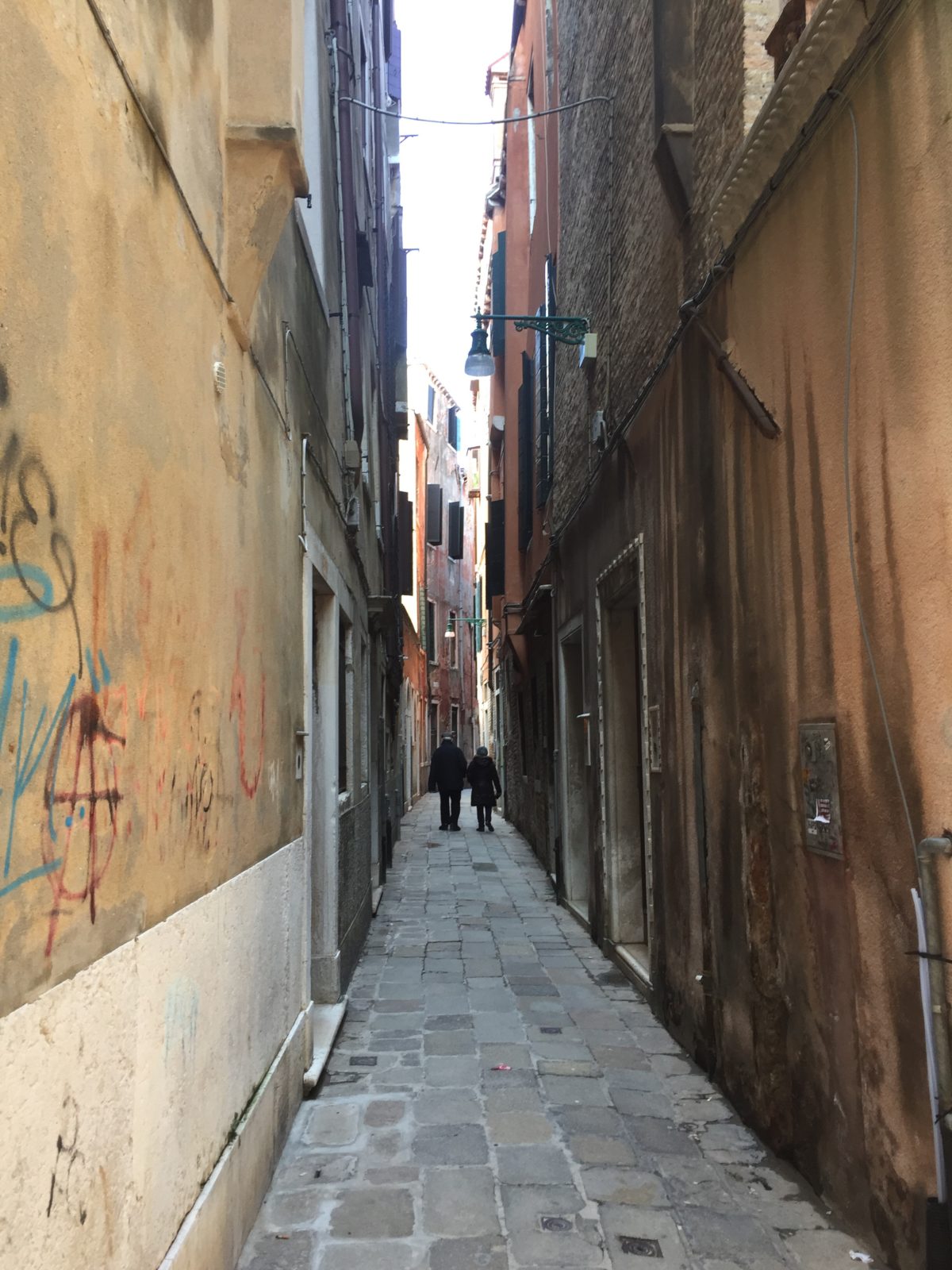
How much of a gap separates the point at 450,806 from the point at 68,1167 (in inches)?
618

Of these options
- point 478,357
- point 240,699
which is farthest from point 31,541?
point 478,357

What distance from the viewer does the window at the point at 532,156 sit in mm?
13309

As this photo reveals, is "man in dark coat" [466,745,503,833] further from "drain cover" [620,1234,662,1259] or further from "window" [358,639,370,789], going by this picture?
"drain cover" [620,1234,662,1259]

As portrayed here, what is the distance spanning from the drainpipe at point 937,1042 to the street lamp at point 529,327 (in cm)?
604

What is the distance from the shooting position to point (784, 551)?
3.83 metres

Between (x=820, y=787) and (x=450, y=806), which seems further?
(x=450, y=806)

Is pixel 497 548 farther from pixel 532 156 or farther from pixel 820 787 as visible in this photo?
pixel 820 787

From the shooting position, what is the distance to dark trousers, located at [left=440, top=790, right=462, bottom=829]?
55.8 ft

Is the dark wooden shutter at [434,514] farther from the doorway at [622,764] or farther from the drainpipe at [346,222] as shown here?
the doorway at [622,764]

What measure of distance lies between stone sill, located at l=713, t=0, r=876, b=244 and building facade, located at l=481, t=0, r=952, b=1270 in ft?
0.03

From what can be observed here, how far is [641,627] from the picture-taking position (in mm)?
6320

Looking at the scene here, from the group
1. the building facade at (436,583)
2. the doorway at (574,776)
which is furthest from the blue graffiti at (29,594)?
the building facade at (436,583)

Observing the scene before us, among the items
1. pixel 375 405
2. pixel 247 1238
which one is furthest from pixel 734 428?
pixel 375 405

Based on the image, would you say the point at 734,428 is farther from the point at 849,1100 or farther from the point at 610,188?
the point at 610,188
